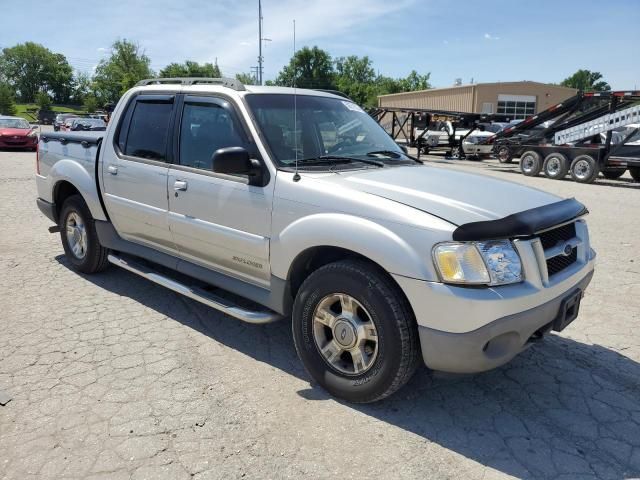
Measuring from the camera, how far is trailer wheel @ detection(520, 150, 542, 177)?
16.6 meters

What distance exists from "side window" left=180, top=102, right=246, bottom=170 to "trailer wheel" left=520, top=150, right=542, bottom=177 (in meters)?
15.0

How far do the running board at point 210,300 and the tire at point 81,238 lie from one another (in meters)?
0.42

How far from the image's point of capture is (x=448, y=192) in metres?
3.08

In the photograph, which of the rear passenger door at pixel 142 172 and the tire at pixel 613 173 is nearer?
the rear passenger door at pixel 142 172

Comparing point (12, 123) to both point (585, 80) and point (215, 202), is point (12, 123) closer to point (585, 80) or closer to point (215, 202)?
point (215, 202)

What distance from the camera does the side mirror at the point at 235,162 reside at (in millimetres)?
3160

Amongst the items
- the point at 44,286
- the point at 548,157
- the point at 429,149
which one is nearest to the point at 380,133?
the point at 44,286

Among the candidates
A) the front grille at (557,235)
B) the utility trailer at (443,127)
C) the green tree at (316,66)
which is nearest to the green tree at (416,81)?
the green tree at (316,66)

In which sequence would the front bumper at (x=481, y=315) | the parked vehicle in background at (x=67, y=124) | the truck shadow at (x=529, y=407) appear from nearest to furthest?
the front bumper at (x=481, y=315), the truck shadow at (x=529, y=407), the parked vehicle in background at (x=67, y=124)

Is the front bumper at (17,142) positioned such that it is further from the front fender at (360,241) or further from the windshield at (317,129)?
the front fender at (360,241)

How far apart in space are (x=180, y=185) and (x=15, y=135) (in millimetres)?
22370

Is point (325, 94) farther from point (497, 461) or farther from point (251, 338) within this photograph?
point (497, 461)

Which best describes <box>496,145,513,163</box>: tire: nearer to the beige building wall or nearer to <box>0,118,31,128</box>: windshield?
<box>0,118,31,128</box>: windshield

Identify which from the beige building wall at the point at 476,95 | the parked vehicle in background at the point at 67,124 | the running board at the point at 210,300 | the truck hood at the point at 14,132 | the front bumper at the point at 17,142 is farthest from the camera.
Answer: the beige building wall at the point at 476,95
